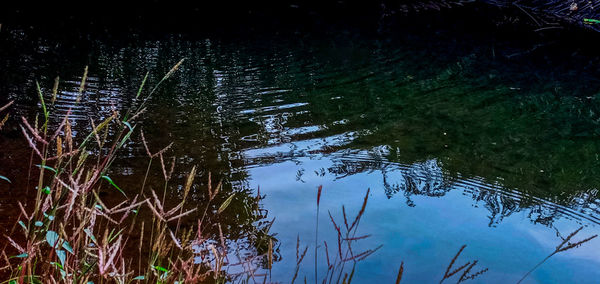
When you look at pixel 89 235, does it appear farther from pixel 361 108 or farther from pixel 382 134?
pixel 361 108

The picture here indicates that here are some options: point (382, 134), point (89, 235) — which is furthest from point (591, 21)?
point (89, 235)

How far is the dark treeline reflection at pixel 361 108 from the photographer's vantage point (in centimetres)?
300

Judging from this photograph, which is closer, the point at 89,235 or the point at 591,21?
the point at 89,235

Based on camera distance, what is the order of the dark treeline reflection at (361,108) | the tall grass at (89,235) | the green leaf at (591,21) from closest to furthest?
1. the tall grass at (89,235)
2. the dark treeline reflection at (361,108)
3. the green leaf at (591,21)

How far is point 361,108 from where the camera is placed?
412 centimetres

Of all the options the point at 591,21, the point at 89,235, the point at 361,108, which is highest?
the point at 591,21

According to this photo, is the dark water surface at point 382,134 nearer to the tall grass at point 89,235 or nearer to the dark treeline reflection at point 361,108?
the dark treeline reflection at point 361,108

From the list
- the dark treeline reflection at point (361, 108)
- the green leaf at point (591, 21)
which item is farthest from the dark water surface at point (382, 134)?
the green leaf at point (591, 21)

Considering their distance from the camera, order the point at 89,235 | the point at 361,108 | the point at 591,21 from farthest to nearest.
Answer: the point at 591,21, the point at 361,108, the point at 89,235

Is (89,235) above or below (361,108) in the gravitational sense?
below

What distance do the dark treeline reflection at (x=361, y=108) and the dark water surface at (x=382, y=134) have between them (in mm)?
15

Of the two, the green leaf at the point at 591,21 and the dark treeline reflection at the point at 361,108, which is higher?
the green leaf at the point at 591,21

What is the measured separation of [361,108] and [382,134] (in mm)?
581

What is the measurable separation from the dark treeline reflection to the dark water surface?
1cm
